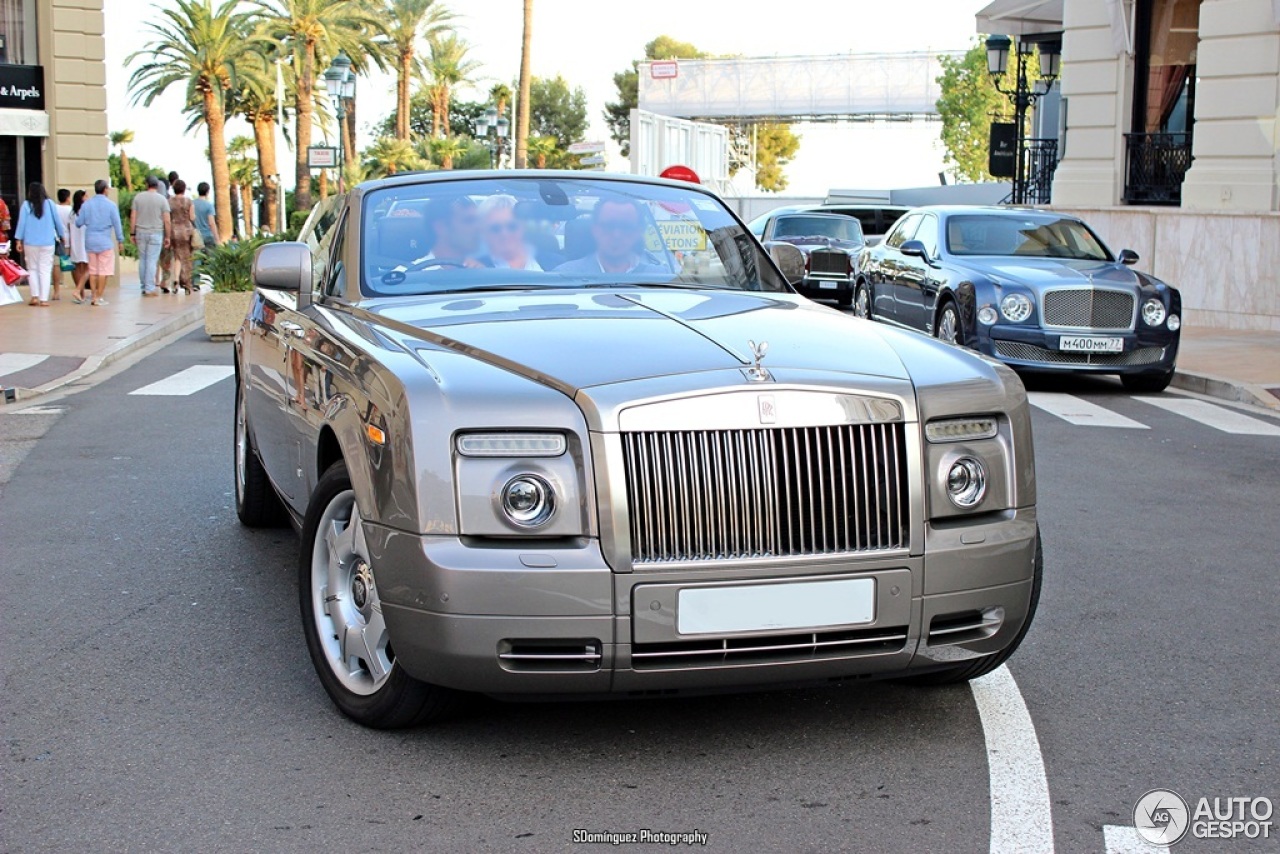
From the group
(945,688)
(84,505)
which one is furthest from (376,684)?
(84,505)

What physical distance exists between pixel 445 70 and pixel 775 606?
73.4 m

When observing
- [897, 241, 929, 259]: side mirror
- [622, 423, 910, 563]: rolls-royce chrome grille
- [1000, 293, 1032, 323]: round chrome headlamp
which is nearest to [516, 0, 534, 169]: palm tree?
[897, 241, 929, 259]: side mirror

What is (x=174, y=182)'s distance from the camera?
24484 mm

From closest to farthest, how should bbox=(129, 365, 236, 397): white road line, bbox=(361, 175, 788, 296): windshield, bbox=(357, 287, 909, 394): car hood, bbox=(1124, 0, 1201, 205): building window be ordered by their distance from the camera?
bbox=(357, 287, 909, 394): car hood → bbox=(361, 175, 788, 296): windshield → bbox=(129, 365, 236, 397): white road line → bbox=(1124, 0, 1201, 205): building window

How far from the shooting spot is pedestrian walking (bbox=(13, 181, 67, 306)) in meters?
22.0

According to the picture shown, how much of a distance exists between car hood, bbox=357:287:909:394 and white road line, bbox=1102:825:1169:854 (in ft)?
4.13

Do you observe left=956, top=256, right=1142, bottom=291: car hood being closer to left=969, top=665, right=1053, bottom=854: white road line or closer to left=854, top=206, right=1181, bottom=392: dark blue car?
left=854, top=206, right=1181, bottom=392: dark blue car

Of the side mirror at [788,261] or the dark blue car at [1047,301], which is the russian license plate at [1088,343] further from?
the side mirror at [788,261]

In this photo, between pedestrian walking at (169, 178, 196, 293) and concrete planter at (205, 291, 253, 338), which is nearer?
concrete planter at (205, 291, 253, 338)

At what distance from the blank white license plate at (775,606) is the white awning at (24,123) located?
2549 cm

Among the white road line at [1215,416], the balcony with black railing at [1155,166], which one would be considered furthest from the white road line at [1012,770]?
the balcony with black railing at [1155,166]

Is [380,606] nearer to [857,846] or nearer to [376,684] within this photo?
[376,684]

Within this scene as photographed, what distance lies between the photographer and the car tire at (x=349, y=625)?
14.1 feet

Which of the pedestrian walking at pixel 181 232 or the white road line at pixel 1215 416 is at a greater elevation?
the pedestrian walking at pixel 181 232
